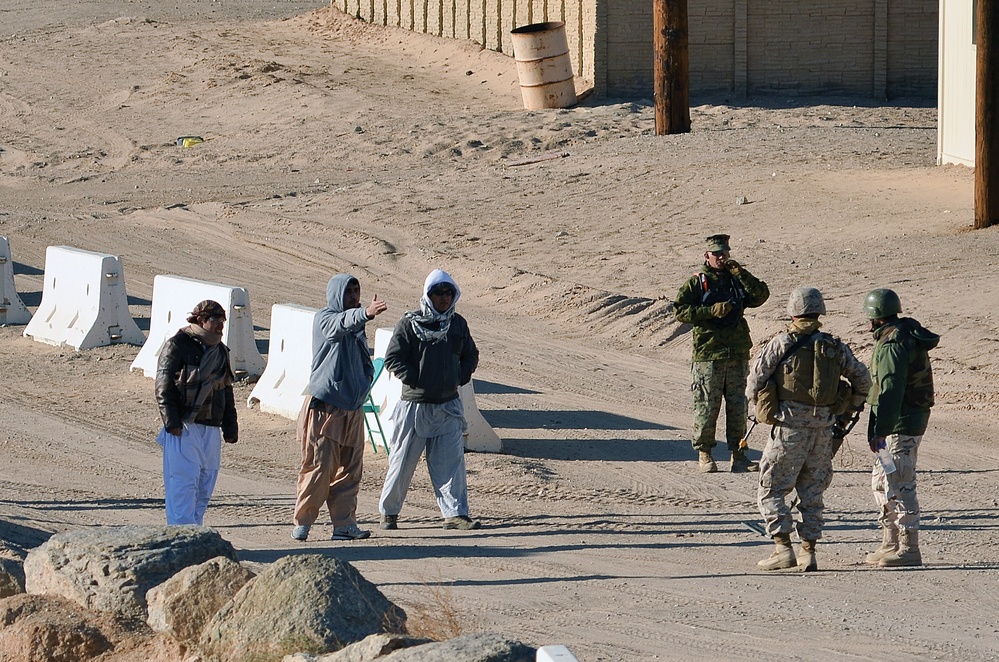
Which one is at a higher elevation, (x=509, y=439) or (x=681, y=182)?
(x=681, y=182)

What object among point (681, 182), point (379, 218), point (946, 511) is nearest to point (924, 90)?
point (681, 182)

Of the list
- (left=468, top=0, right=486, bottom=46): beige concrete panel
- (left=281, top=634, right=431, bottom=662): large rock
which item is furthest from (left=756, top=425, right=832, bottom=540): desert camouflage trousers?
(left=468, top=0, right=486, bottom=46): beige concrete panel

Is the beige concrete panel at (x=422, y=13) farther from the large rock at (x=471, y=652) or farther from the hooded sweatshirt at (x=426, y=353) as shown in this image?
the large rock at (x=471, y=652)

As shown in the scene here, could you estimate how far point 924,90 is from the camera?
28375mm

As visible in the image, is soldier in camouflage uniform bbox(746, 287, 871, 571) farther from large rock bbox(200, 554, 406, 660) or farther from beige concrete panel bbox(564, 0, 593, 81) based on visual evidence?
beige concrete panel bbox(564, 0, 593, 81)

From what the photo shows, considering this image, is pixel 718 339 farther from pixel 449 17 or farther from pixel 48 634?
pixel 449 17

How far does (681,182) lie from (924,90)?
9.17 m

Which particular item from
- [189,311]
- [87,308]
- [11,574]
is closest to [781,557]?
[11,574]

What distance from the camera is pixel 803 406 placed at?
8.08 m

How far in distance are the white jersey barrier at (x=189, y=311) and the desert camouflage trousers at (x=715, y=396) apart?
469 centimetres

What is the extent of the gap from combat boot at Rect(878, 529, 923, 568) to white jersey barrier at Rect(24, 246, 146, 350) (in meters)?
9.00

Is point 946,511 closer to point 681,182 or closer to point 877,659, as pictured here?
point 877,659

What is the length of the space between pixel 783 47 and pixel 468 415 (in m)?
18.8

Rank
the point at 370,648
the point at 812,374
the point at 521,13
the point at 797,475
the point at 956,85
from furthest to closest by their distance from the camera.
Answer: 1. the point at 521,13
2. the point at 956,85
3. the point at 797,475
4. the point at 812,374
5. the point at 370,648
